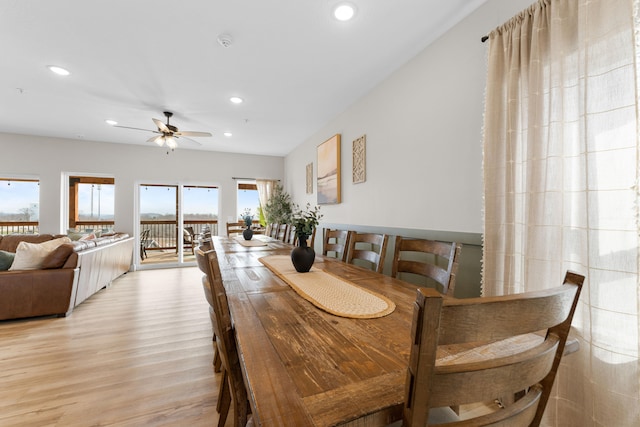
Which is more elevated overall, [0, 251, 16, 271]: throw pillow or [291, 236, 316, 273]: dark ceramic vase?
[291, 236, 316, 273]: dark ceramic vase

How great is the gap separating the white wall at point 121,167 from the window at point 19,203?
25cm

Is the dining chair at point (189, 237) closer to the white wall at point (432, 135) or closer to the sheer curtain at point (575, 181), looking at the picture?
the white wall at point (432, 135)

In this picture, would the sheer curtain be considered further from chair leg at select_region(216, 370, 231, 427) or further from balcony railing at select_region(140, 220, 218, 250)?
balcony railing at select_region(140, 220, 218, 250)

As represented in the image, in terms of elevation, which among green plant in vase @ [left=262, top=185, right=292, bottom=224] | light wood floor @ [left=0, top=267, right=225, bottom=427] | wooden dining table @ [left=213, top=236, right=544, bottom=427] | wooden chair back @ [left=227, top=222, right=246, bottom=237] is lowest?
light wood floor @ [left=0, top=267, right=225, bottom=427]

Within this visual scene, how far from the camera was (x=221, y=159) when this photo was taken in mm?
6098

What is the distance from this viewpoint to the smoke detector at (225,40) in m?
2.13

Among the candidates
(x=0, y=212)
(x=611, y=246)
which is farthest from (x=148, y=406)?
(x=0, y=212)

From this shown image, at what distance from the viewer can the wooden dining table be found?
0.50m

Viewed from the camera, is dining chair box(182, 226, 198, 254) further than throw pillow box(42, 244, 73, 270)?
Yes

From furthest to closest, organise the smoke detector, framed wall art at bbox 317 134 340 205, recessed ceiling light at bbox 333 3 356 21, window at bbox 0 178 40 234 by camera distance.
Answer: window at bbox 0 178 40 234 < framed wall art at bbox 317 134 340 205 < the smoke detector < recessed ceiling light at bbox 333 3 356 21

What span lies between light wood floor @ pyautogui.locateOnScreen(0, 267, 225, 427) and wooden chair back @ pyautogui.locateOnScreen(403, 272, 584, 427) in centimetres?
153

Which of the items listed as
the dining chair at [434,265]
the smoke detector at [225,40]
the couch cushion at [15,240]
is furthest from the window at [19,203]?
the dining chair at [434,265]

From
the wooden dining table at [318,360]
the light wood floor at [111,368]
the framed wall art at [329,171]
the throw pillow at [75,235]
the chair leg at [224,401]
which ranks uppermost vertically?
the framed wall art at [329,171]

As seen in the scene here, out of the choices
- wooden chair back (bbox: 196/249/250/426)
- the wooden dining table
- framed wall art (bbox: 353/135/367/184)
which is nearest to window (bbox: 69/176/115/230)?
framed wall art (bbox: 353/135/367/184)
